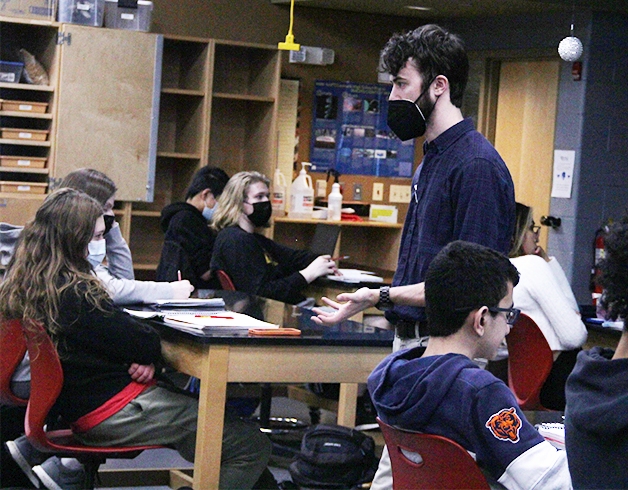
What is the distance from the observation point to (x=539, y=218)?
20.4 ft

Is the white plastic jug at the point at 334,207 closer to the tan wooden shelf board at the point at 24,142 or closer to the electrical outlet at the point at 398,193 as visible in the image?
the electrical outlet at the point at 398,193

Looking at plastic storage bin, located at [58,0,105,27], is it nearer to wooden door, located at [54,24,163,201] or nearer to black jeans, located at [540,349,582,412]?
wooden door, located at [54,24,163,201]

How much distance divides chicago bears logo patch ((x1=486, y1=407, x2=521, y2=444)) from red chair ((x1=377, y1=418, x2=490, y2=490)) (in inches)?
2.7

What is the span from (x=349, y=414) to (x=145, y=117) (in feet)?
8.73

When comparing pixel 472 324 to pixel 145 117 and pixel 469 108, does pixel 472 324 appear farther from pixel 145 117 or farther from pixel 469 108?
pixel 469 108

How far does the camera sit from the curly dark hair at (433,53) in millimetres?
2324

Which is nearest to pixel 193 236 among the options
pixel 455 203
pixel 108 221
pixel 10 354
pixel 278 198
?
pixel 108 221

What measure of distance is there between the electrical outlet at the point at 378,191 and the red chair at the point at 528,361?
3.55 metres

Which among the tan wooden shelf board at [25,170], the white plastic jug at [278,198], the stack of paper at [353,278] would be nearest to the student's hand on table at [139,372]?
the stack of paper at [353,278]

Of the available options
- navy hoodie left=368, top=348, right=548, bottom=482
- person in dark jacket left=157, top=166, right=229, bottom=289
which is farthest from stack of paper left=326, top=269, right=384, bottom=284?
navy hoodie left=368, top=348, right=548, bottom=482

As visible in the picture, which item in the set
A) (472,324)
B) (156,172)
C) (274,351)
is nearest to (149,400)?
(274,351)

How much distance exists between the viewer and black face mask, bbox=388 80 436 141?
2.36m

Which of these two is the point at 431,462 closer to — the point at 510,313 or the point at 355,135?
the point at 510,313

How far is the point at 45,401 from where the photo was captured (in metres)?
2.71
